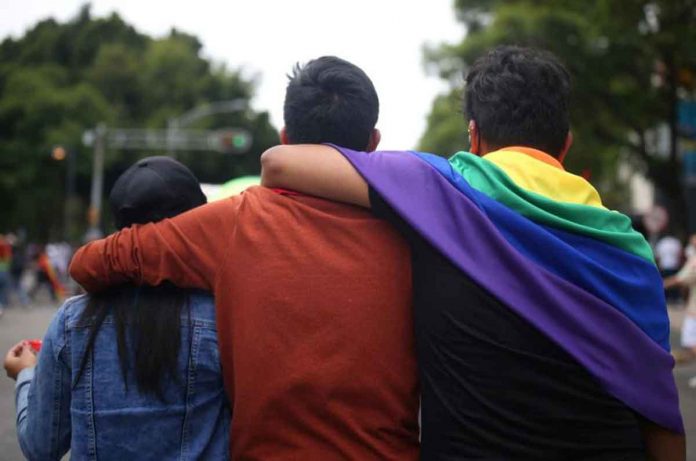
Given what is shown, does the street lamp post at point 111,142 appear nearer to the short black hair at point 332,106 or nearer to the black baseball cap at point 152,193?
the black baseball cap at point 152,193

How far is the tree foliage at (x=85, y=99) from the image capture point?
165ft

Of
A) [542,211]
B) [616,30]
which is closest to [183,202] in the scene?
[542,211]

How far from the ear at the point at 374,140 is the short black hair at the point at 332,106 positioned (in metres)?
0.03

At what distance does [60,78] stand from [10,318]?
38.3m

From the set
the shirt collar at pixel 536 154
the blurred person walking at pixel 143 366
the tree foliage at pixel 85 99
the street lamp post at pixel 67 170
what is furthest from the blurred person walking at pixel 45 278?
the shirt collar at pixel 536 154

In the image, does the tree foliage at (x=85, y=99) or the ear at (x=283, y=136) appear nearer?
the ear at (x=283, y=136)

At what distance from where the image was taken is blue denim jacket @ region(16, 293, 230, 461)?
2.37m

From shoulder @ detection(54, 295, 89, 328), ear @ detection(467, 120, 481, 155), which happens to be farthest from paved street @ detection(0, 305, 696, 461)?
ear @ detection(467, 120, 481, 155)

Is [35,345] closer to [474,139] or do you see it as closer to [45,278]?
[474,139]

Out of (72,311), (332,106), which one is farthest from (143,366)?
(332,106)

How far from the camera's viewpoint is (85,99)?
52156 millimetres

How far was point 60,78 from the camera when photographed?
56094mm

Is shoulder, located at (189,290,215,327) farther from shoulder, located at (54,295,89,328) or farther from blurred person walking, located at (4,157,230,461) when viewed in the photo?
shoulder, located at (54,295,89,328)

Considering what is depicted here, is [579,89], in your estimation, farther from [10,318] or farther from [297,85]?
[297,85]
